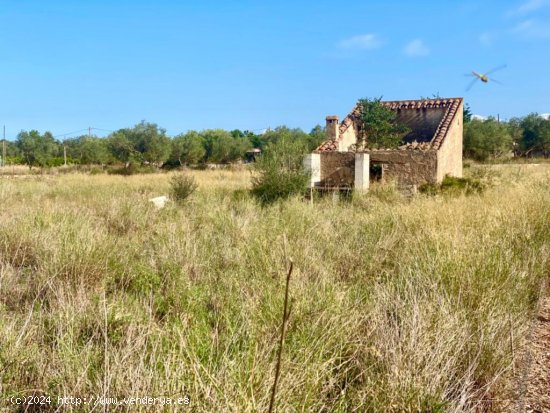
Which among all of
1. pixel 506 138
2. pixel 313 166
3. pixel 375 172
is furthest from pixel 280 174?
pixel 506 138

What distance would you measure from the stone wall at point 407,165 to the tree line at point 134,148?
64.5 ft

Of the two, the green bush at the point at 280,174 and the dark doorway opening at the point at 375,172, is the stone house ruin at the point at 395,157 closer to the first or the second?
the dark doorway opening at the point at 375,172

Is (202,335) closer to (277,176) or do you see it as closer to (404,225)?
(404,225)

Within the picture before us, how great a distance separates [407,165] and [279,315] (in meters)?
13.8

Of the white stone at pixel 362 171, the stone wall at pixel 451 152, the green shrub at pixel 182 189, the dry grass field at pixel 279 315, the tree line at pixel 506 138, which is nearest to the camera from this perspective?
the dry grass field at pixel 279 315

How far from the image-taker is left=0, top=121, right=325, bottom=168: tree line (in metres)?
43.2

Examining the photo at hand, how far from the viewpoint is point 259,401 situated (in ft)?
6.63

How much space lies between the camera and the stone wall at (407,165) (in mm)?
15328

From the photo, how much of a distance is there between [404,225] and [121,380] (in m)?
6.11

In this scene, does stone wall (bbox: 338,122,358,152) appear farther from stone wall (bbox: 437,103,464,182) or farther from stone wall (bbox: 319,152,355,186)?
stone wall (bbox: 437,103,464,182)

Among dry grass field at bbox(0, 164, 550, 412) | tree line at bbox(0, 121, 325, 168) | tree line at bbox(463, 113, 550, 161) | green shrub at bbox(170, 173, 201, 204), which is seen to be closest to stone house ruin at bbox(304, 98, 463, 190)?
green shrub at bbox(170, 173, 201, 204)

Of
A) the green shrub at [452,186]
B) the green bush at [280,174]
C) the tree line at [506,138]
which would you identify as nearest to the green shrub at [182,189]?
the green bush at [280,174]

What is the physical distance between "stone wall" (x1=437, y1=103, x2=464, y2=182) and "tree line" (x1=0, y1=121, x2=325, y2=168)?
55.2 ft

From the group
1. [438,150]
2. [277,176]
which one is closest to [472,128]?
[438,150]
